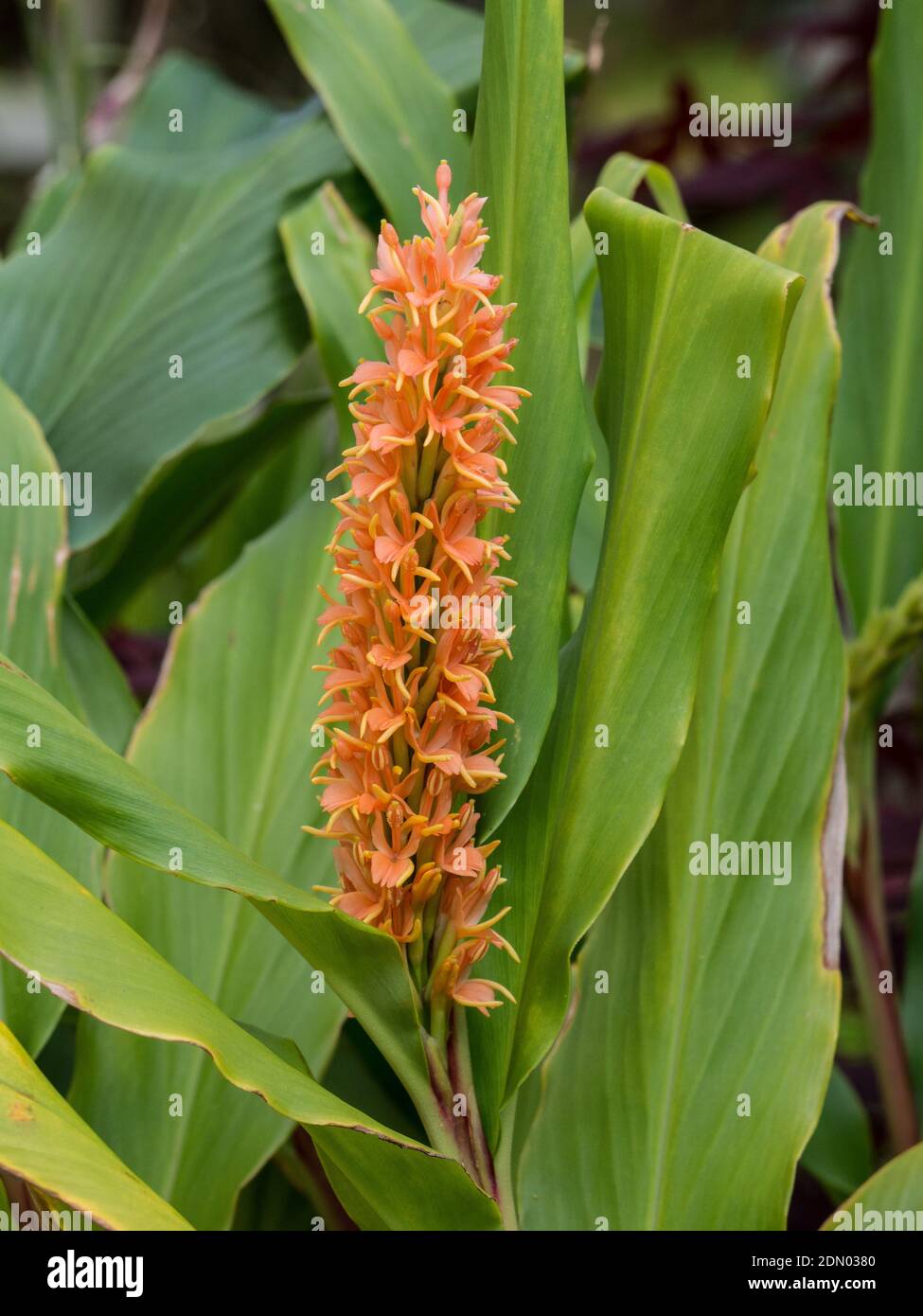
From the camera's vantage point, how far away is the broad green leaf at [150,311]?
989mm

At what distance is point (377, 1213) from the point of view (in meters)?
0.58

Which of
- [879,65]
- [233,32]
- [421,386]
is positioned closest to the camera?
[421,386]

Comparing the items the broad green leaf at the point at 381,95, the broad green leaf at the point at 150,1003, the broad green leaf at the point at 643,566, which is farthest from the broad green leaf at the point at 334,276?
the broad green leaf at the point at 150,1003

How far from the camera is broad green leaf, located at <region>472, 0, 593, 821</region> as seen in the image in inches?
23.0

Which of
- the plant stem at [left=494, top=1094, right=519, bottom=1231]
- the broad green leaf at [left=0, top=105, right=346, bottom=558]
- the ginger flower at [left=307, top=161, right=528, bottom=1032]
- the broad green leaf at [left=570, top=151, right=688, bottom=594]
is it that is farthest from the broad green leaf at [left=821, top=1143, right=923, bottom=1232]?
the broad green leaf at [left=0, top=105, right=346, bottom=558]

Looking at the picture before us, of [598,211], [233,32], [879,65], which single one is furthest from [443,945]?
[233,32]

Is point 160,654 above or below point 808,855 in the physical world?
above

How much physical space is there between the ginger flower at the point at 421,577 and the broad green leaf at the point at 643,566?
67 mm

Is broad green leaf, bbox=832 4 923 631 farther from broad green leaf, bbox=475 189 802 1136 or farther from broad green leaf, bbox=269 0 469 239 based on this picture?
broad green leaf, bbox=475 189 802 1136

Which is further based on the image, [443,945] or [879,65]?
[879,65]

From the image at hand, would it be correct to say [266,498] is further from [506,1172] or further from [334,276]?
[506,1172]

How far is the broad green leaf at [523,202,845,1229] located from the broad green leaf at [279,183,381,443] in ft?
0.95

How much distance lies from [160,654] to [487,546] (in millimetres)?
864
